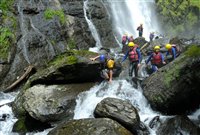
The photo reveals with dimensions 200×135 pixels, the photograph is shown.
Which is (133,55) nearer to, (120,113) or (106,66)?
(106,66)

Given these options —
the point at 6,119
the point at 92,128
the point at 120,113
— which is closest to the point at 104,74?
the point at 120,113

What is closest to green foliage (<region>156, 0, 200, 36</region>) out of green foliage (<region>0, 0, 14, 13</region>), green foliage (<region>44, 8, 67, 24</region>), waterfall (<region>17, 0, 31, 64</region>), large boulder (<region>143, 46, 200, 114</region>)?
green foliage (<region>44, 8, 67, 24</region>)

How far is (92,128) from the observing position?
1216 centimetres

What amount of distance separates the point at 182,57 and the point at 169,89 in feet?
5.57

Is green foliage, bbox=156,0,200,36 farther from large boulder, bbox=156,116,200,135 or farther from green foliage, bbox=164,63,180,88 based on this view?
large boulder, bbox=156,116,200,135

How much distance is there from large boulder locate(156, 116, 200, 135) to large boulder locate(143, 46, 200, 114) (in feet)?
3.40

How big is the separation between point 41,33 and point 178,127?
1324cm

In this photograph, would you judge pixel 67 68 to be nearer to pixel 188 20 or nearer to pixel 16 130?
pixel 16 130

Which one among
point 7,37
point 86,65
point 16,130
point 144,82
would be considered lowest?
point 16,130

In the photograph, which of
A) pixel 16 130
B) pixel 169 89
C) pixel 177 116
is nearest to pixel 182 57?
pixel 169 89

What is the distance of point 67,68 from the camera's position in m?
16.9

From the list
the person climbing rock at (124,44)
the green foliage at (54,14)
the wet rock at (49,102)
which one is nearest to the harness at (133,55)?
the wet rock at (49,102)

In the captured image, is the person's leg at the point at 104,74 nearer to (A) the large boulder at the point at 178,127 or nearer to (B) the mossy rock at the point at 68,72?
(B) the mossy rock at the point at 68,72

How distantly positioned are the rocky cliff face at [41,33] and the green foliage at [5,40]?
0.14 m
